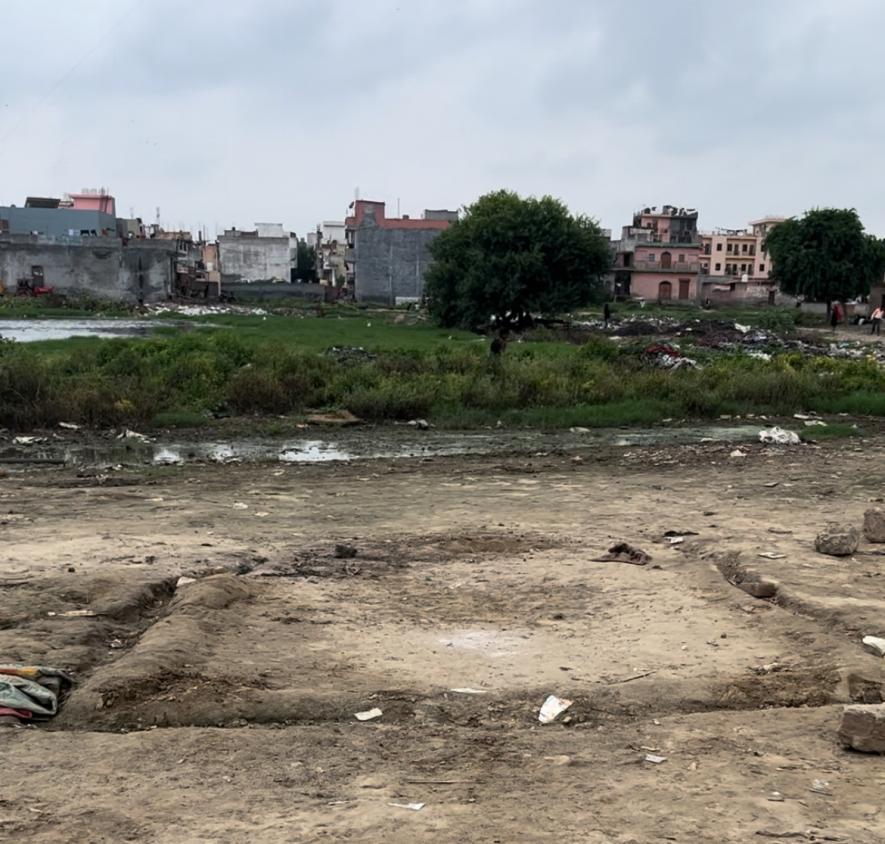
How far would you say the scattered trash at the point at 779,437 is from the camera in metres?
13.9

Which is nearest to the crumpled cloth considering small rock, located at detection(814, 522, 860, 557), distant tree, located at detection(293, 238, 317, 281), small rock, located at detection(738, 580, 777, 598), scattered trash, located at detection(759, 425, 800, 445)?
small rock, located at detection(738, 580, 777, 598)

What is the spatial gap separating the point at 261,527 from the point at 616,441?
25.4 feet

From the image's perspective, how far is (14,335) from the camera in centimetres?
3086

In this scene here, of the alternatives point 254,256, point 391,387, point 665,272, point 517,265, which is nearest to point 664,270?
point 665,272

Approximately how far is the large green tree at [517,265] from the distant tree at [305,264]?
51.1 m

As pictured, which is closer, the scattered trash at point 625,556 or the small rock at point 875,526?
the scattered trash at point 625,556

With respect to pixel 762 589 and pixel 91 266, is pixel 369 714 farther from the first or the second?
pixel 91 266

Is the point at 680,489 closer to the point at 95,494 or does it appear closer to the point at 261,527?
the point at 261,527

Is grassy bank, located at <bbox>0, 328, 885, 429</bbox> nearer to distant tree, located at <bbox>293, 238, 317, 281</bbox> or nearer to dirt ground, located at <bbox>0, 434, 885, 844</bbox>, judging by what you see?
dirt ground, located at <bbox>0, 434, 885, 844</bbox>

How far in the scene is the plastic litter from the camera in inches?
159

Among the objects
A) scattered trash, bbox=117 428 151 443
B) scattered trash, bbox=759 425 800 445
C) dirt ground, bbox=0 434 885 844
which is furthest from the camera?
scattered trash, bbox=759 425 800 445

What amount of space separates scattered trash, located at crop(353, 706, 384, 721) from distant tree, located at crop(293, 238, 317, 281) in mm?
A: 85308

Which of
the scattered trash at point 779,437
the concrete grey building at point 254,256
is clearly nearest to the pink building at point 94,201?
the concrete grey building at point 254,256

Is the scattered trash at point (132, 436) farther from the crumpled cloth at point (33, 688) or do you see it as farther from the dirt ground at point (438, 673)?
the crumpled cloth at point (33, 688)
